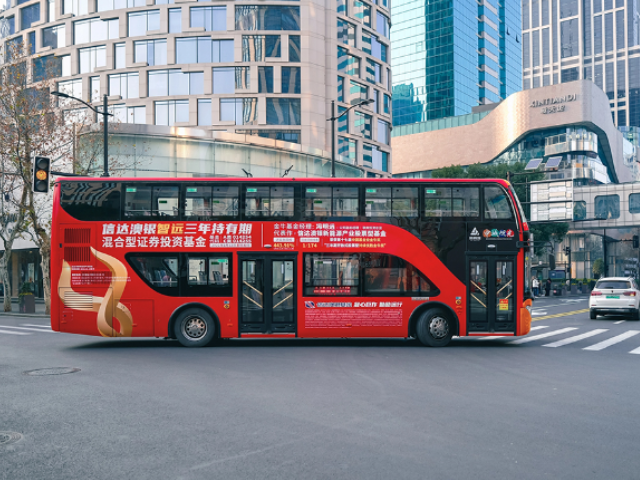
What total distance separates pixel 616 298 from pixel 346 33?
122 feet

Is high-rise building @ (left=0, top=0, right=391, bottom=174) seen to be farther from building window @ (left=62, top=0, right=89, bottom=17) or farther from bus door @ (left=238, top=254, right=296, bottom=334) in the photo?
bus door @ (left=238, top=254, right=296, bottom=334)

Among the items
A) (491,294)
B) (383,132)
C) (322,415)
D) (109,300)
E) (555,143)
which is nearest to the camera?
(322,415)

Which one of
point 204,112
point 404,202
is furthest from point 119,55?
point 404,202

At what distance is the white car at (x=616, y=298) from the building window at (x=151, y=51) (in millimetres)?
38403

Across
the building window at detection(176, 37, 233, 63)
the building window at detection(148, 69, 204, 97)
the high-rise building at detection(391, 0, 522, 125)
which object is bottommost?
the building window at detection(148, 69, 204, 97)

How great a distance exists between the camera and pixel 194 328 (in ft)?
47.3

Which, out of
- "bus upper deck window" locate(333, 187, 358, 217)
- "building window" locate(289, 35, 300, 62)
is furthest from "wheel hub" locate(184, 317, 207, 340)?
"building window" locate(289, 35, 300, 62)

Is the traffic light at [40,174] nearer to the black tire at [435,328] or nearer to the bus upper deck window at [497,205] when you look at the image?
the black tire at [435,328]

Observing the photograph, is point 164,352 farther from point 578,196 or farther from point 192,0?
point 578,196

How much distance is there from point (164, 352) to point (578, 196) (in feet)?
213

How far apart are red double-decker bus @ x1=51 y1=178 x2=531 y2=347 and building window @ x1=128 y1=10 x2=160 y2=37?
3852cm

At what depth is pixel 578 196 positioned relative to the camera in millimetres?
68438

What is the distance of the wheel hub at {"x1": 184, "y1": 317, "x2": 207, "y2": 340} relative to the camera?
1441 cm

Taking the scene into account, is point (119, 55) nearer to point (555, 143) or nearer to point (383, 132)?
point (383, 132)
